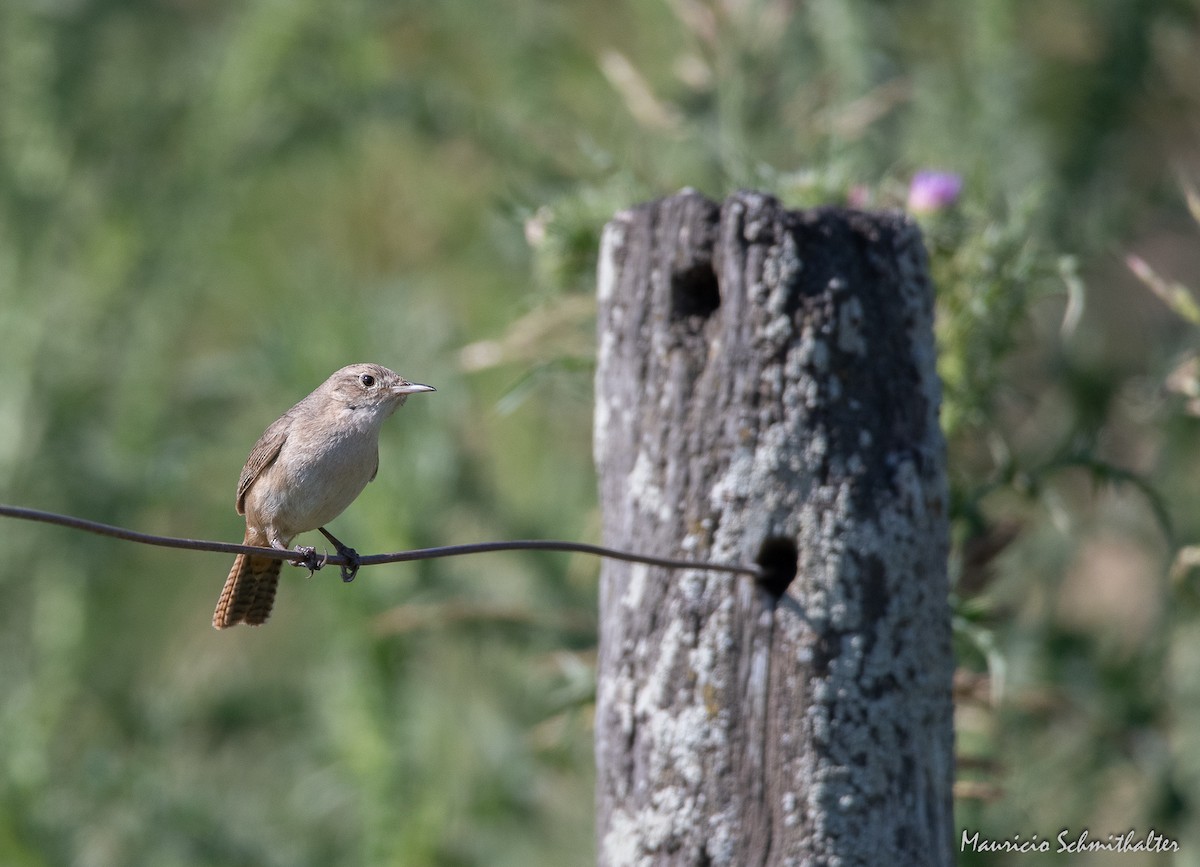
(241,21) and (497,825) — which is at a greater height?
(241,21)

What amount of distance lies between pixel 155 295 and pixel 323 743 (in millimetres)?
2988

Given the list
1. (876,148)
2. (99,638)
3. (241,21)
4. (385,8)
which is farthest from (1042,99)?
(99,638)

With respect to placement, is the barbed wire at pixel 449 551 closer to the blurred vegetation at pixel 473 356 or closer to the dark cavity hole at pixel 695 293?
the dark cavity hole at pixel 695 293

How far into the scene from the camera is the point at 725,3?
623 cm

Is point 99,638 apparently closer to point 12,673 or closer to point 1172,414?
point 12,673

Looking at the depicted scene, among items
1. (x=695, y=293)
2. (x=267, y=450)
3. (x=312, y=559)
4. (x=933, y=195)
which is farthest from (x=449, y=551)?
(x=933, y=195)

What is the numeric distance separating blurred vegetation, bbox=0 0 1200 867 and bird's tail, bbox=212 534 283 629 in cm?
102

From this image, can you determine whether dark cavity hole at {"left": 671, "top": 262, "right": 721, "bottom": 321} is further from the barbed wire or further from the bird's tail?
the bird's tail

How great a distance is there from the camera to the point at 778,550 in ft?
9.93

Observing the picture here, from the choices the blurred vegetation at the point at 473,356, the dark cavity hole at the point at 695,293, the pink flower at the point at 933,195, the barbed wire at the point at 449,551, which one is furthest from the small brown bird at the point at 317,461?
the pink flower at the point at 933,195

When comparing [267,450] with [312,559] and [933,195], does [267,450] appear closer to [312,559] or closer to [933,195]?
[312,559]

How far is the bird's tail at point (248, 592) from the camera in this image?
12.5ft

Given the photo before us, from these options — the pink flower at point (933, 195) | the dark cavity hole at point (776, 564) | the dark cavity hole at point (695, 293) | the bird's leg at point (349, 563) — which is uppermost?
the pink flower at point (933, 195)

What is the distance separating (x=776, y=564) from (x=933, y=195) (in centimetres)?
185
